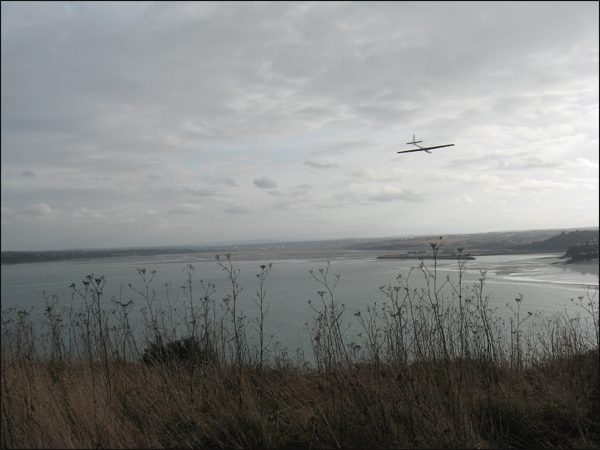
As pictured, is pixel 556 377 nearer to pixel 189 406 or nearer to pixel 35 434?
pixel 189 406

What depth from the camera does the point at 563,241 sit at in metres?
27.4

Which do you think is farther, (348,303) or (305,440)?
(348,303)

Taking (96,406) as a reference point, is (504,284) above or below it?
below

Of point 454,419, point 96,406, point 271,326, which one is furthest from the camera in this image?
point 271,326

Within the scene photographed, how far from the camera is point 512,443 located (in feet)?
10.6

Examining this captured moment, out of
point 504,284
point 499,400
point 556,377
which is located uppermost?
point 499,400

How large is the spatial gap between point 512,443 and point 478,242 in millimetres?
38496

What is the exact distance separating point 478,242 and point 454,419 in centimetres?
3881

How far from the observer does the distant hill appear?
62.6ft

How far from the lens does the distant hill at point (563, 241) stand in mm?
19094

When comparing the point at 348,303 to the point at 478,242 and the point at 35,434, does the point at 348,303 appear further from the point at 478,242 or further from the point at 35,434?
the point at 478,242

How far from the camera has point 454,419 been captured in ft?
10.3

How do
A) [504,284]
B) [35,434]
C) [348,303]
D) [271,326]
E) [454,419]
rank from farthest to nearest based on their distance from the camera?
[504,284]
[348,303]
[271,326]
[454,419]
[35,434]

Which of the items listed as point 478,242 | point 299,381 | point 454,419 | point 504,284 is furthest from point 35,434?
point 478,242
